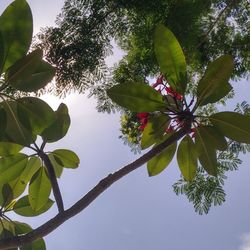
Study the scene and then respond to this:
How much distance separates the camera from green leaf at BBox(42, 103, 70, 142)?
77.1 inches

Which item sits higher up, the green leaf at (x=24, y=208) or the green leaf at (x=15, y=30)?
the green leaf at (x=15, y=30)

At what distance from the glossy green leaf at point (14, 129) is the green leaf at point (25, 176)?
23 centimetres

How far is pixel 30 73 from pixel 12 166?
0.50 metres

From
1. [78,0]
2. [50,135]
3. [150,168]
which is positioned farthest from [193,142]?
[78,0]

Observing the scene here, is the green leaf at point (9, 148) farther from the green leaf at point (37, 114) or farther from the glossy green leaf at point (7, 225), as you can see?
the glossy green leaf at point (7, 225)

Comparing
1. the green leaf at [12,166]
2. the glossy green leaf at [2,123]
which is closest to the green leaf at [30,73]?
the glossy green leaf at [2,123]

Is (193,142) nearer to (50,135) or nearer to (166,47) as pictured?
(166,47)

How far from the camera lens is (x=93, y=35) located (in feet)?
9.96

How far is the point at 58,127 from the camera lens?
77.9 inches

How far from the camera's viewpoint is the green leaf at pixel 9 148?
2.04 meters

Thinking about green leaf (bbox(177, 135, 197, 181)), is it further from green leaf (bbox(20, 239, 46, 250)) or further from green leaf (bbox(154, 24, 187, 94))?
green leaf (bbox(20, 239, 46, 250))

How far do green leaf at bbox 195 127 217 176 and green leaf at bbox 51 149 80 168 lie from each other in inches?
22.4

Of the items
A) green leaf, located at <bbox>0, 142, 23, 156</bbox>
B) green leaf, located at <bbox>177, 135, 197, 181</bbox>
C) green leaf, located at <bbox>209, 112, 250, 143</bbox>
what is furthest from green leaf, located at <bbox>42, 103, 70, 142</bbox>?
green leaf, located at <bbox>209, 112, 250, 143</bbox>

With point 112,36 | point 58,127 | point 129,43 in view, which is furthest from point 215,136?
point 129,43
